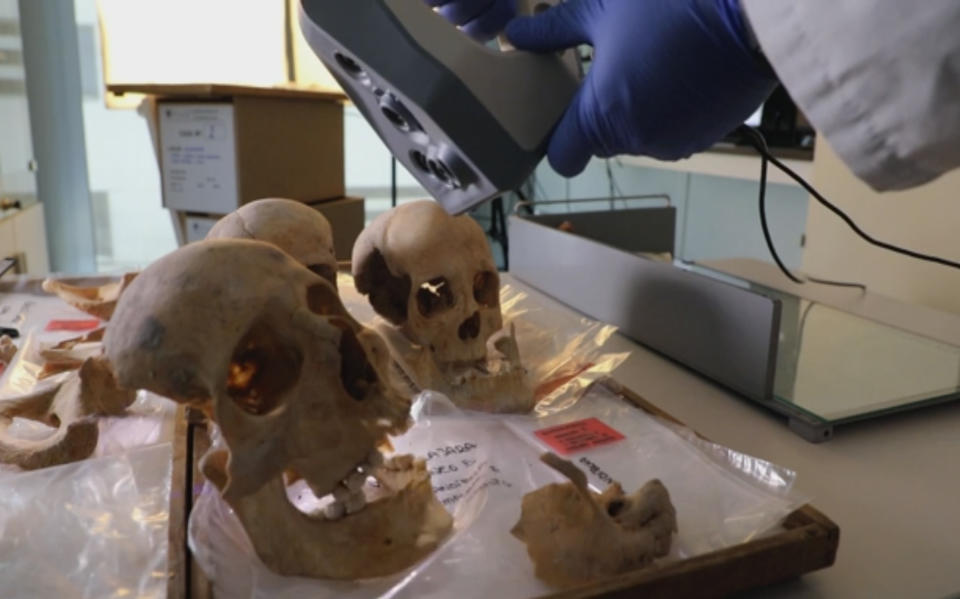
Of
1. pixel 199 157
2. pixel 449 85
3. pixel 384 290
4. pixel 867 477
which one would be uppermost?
pixel 449 85

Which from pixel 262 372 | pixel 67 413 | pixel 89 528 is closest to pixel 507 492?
pixel 262 372

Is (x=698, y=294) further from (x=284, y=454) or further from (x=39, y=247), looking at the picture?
(x=39, y=247)

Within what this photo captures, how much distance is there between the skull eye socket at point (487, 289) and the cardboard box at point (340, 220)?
82 centimetres

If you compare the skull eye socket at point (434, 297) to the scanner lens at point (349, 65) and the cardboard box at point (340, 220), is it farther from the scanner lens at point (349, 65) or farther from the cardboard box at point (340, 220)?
the cardboard box at point (340, 220)

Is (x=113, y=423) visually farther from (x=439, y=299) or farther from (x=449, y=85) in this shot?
(x=449, y=85)

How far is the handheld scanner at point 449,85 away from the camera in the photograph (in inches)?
23.1

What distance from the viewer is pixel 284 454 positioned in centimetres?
55

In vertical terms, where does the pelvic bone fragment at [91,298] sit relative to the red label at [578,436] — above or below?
above

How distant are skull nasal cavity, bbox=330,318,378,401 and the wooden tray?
160 mm

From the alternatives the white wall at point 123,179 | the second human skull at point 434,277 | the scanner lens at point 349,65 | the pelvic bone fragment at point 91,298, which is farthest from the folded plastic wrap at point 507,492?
the white wall at point 123,179

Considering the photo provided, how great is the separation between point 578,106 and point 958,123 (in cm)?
26

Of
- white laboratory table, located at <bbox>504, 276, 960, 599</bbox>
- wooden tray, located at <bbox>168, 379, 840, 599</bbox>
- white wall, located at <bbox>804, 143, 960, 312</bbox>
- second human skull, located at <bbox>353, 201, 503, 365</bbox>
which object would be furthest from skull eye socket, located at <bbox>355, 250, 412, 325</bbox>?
white wall, located at <bbox>804, 143, 960, 312</bbox>

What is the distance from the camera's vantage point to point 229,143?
1.62 m

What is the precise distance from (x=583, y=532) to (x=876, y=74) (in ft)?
1.19
